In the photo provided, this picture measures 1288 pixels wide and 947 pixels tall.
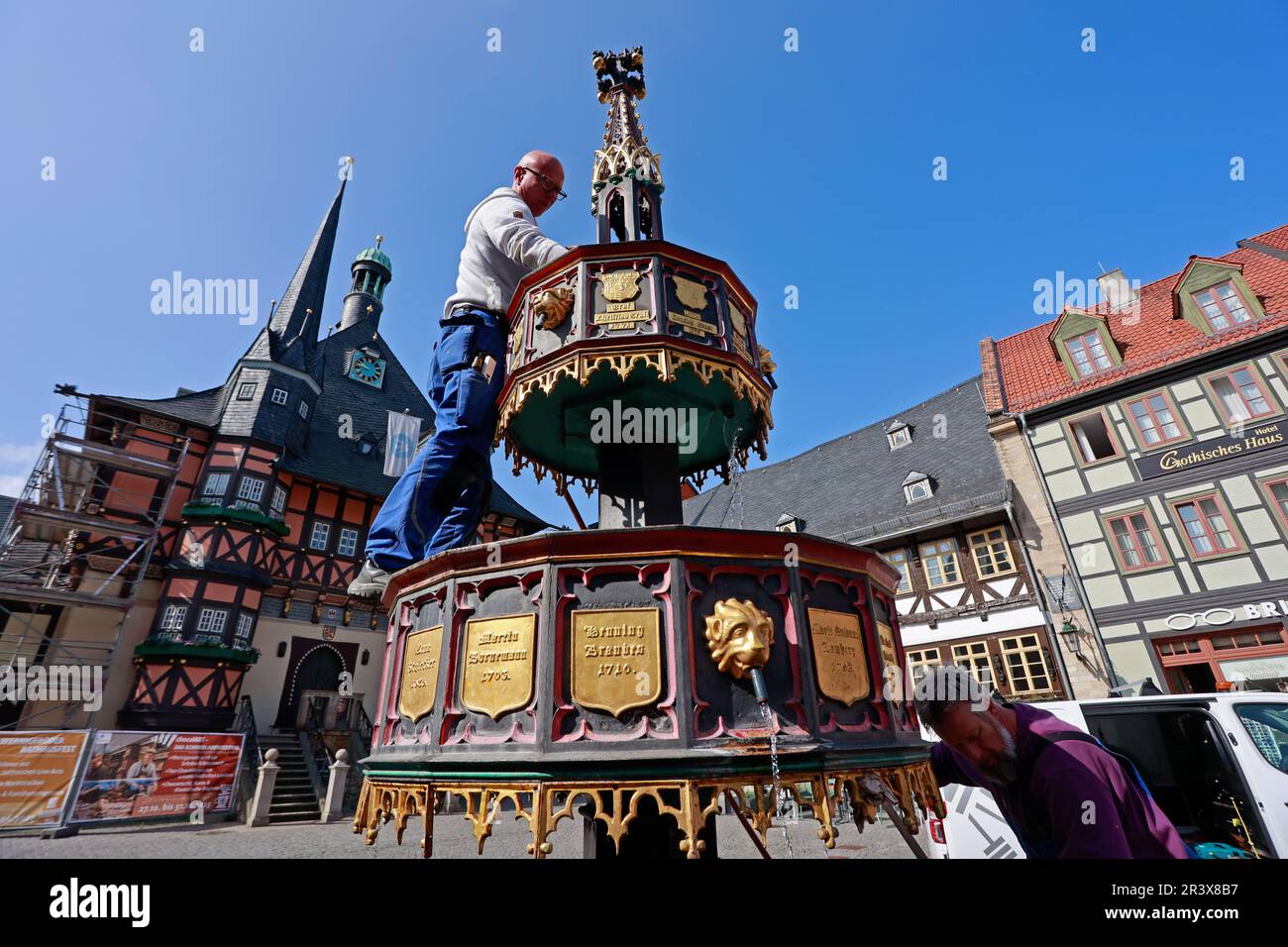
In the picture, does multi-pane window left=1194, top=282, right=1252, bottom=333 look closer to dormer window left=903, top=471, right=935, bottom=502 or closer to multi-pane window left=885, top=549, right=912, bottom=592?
dormer window left=903, top=471, right=935, bottom=502

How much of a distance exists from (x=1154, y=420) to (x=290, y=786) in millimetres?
27238

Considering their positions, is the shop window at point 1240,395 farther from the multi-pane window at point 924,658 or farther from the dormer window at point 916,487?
the multi-pane window at point 924,658

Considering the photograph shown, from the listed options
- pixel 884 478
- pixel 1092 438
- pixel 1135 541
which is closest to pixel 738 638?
pixel 1135 541

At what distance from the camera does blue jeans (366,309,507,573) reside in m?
4.31

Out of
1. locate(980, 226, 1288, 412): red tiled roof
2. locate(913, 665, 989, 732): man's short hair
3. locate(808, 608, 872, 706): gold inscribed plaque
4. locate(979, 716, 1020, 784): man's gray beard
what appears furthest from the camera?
locate(980, 226, 1288, 412): red tiled roof

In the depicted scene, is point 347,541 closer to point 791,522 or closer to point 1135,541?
point 791,522

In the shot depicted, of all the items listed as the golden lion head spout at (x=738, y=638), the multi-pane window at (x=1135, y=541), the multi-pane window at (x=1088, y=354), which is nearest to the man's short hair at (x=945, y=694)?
the golden lion head spout at (x=738, y=638)

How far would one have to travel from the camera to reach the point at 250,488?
21.0 metres

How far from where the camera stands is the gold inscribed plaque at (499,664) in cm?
277

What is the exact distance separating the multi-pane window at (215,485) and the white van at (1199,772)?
Answer: 913 inches

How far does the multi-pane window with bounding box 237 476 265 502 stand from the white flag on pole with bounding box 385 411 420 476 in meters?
5.04

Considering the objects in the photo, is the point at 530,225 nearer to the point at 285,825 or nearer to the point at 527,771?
the point at 527,771

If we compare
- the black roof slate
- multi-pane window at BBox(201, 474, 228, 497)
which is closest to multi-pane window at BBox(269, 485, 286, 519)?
multi-pane window at BBox(201, 474, 228, 497)
